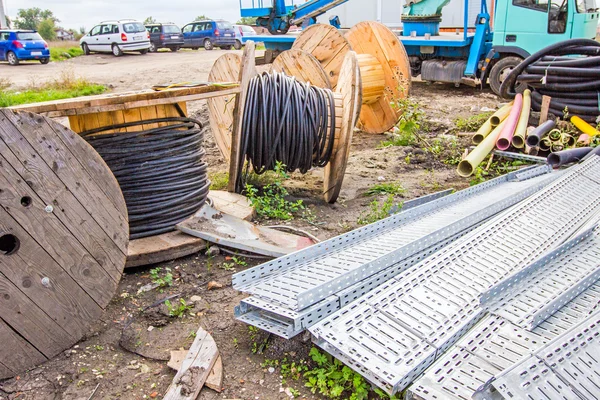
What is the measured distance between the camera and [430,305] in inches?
117

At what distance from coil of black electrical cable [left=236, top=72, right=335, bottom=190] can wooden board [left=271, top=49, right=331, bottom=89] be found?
223cm

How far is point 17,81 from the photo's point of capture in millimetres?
16750

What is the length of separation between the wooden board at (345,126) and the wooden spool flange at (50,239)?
2.68 m

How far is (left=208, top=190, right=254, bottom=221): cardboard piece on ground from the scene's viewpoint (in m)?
4.83

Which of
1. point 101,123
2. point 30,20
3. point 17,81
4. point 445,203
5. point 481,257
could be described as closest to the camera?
point 481,257

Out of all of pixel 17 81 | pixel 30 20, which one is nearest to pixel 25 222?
pixel 17 81

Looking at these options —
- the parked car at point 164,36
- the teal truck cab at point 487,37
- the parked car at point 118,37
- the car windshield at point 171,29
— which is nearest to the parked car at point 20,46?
the parked car at point 118,37

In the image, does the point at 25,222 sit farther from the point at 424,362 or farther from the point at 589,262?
the point at 589,262

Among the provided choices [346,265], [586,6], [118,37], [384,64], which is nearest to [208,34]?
[118,37]

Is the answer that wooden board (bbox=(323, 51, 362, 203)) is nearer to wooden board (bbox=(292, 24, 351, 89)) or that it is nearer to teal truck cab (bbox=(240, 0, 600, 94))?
wooden board (bbox=(292, 24, 351, 89))

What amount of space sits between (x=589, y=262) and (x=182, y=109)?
3323 mm

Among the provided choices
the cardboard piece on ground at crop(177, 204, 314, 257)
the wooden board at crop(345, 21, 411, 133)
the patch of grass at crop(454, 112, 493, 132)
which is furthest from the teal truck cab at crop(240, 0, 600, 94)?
the cardboard piece on ground at crop(177, 204, 314, 257)

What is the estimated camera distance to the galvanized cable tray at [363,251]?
3086 millimetres

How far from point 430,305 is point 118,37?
2629cm
